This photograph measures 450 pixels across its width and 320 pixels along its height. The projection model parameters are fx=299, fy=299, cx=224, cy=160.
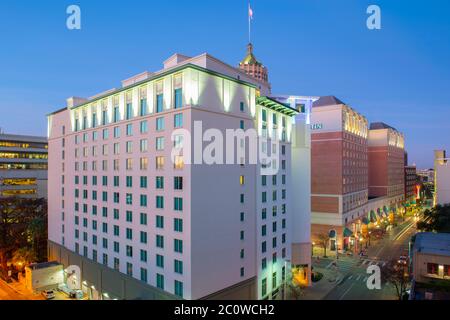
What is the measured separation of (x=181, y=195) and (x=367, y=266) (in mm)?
42429

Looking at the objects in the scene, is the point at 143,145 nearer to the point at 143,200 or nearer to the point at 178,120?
the point at 143,200

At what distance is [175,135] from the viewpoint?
31828mm

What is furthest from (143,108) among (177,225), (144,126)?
(177,225)

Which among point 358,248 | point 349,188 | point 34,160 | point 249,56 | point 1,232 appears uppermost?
point 249,56

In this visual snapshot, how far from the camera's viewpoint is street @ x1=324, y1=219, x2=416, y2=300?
137 feet

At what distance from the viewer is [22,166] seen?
8950 cm

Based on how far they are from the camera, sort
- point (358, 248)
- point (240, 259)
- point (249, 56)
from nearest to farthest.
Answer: point (240, 259)
point (358, 248)
point (249, 56)

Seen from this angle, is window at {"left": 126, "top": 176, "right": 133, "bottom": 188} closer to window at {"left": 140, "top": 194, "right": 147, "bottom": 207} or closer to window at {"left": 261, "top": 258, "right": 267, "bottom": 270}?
window at {"left": 140, "top": 194, "right": 147, "bottom": 207}

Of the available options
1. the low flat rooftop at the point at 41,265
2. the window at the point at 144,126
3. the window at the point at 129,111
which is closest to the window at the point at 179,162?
the window at the point at 144,126

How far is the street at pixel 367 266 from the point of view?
41.7 metres

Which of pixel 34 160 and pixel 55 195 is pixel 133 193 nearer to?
pixel 55 195

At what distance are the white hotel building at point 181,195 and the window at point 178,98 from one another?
17 cm
